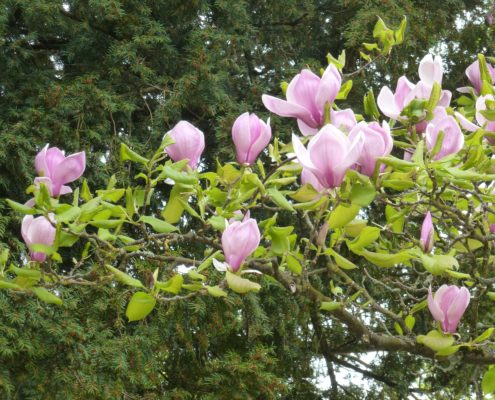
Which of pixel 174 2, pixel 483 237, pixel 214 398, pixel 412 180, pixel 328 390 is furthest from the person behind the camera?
pixel 328 390

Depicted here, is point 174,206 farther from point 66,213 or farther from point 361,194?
point 361,194

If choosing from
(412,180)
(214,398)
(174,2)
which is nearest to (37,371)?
(214,398)

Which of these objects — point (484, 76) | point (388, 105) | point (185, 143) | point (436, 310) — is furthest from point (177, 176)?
point (484, 76)

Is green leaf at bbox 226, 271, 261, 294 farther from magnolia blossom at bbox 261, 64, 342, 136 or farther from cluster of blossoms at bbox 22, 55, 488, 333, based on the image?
magnolia blossom at bbox 261, 64, 342, 136

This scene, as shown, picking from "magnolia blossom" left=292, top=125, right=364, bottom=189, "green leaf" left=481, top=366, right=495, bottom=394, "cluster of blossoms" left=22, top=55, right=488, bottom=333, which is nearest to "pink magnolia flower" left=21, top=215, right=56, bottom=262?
"cluster of blossoms" left=22, top=55, right=488, bottom=333

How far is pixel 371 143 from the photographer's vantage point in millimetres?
941

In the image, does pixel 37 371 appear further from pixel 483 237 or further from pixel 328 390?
pixel 483 237

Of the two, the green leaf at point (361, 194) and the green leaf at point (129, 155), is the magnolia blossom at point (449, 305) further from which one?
the green leaf at point (129, 155)

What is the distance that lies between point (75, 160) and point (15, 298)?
1.64 meters

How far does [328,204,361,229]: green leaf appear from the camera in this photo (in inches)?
37.9

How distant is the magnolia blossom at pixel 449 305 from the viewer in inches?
44.2

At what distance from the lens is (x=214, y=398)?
2.91m

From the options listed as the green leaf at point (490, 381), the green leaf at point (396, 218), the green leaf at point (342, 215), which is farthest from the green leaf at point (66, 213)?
the green leaf at point (490, 381)

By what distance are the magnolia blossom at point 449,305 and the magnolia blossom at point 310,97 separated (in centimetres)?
30
